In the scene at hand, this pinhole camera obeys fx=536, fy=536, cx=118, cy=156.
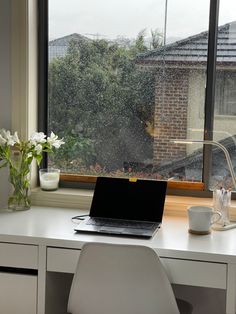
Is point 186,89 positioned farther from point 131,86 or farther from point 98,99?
point 98,99

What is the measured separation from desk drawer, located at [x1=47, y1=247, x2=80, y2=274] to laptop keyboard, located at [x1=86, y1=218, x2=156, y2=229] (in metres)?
0.25

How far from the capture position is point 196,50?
274 centimetres

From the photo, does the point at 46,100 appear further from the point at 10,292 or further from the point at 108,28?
the point at 10,292

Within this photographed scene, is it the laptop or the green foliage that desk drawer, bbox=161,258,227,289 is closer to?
the laptop

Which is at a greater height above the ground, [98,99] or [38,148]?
[98,99]

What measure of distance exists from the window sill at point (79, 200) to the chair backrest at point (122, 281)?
0.66 m

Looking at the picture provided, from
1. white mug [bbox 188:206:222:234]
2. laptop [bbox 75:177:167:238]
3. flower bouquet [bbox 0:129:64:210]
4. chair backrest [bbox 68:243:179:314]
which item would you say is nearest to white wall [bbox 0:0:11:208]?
flower bouquet [bbox 0:129:64:210]

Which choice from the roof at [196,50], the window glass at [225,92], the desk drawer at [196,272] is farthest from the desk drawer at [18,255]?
the roof at [196,50]

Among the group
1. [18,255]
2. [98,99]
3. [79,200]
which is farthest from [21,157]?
[18,255]

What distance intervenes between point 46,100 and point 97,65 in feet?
1.14

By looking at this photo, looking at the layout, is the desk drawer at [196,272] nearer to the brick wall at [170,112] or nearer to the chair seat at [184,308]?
the chair seat at [184,308]

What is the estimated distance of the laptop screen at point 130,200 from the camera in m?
2.50

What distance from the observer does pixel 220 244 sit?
2.19m

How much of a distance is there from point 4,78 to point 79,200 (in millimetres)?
747
